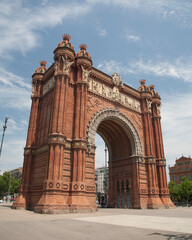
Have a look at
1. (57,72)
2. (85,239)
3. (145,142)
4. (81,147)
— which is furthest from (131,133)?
(85,239)

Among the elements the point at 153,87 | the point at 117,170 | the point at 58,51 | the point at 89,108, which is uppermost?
the point at 153,87

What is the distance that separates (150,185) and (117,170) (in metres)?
5.46

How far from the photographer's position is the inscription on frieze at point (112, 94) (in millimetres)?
27263

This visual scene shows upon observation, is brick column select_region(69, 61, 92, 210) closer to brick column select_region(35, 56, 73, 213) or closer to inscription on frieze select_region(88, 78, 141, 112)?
brick column select_region(35, 56, 73, 213)

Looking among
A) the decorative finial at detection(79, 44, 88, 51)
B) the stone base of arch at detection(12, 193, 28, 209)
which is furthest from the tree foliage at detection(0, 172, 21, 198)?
the decorative finial at detection(79, 44, 88, 51)

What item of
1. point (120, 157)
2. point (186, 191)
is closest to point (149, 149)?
point (120, 157)

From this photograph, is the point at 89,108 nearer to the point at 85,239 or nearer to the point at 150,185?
the point at 150,185

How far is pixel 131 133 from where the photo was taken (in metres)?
30.3

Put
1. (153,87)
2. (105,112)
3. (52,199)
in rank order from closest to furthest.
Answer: (52,199)
(105,112)
(153,87)

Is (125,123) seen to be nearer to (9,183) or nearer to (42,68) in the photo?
(42,68)

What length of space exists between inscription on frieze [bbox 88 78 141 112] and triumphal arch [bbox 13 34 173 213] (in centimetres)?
15

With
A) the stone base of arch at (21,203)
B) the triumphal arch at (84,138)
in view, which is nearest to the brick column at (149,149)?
the triumphal arch at (84,138)

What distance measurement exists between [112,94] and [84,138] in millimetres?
9840

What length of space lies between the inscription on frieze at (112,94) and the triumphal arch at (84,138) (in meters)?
0.15
